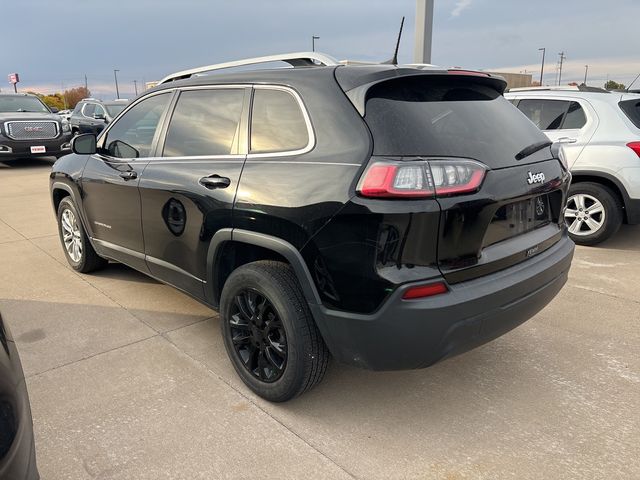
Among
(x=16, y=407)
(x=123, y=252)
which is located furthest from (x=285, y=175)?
(x=123, y=252)

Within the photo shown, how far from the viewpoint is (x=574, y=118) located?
591 cm

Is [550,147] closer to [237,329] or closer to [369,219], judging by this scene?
[369,219]

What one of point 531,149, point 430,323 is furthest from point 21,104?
point 430,323

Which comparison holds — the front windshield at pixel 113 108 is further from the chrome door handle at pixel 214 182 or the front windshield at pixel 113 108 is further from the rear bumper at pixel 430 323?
the rear bumper at pixel 430 323

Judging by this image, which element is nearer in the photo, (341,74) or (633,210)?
(341,74)

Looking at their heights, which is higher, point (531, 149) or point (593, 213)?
point (531, 149)

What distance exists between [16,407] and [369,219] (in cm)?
140

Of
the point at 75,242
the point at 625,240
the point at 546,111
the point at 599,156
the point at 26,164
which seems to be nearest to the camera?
the point at 75,242

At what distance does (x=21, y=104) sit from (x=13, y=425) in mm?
14647

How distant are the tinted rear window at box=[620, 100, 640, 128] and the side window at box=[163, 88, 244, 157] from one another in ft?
15.4

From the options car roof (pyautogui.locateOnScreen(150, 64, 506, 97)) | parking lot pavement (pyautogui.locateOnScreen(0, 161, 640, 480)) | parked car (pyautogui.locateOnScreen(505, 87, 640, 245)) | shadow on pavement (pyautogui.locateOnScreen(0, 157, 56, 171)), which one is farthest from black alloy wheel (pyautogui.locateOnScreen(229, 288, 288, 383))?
shadow on pavement (pyautogui.locateOnScreen(0, 157, 56, 171))

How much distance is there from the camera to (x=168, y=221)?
3287 millimetres

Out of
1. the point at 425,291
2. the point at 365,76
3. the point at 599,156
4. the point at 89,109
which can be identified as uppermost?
the point at 365,76

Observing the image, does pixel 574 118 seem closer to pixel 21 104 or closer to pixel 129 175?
pixel 129 175
